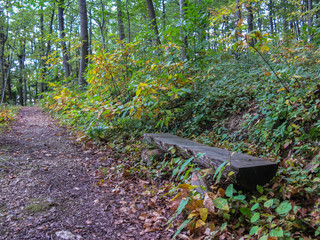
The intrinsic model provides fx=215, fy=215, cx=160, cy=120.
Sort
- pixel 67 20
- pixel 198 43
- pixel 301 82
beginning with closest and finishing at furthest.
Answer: pixel 301 82
pixel 198 43
pixel 67 20

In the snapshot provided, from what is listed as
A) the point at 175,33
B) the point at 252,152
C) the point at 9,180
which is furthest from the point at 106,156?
the point at 175,33

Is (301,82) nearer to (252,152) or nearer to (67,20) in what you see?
(252,152)

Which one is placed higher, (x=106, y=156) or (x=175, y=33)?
(x=175, y=33)

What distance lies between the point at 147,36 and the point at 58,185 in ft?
18.9

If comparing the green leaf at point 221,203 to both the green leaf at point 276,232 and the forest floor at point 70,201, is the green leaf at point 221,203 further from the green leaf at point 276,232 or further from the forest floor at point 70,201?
the forest floor at point 70,201

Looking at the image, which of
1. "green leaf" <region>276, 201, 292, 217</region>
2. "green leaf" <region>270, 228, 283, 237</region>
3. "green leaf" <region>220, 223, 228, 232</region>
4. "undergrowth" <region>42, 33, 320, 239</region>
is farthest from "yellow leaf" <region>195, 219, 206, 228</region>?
"green leaf" <region>276, 201, 292, 217</region>

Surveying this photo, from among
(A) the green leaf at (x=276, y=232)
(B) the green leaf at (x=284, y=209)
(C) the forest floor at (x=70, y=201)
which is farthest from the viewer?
(C) the forest floor at (x=70, y=201)

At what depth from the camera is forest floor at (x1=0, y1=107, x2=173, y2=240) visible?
249cm

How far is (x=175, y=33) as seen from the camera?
5824 millimetres

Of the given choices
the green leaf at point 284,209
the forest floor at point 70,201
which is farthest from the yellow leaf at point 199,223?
the green leaf at point 284,209

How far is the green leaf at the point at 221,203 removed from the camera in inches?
88.5

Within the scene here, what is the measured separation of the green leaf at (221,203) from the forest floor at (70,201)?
67cm

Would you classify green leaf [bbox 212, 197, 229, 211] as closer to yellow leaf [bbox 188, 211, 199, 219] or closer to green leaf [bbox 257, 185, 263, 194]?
yellow leaf [bbox 188, 211, 199, 219]

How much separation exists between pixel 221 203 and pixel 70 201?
7.08ft
